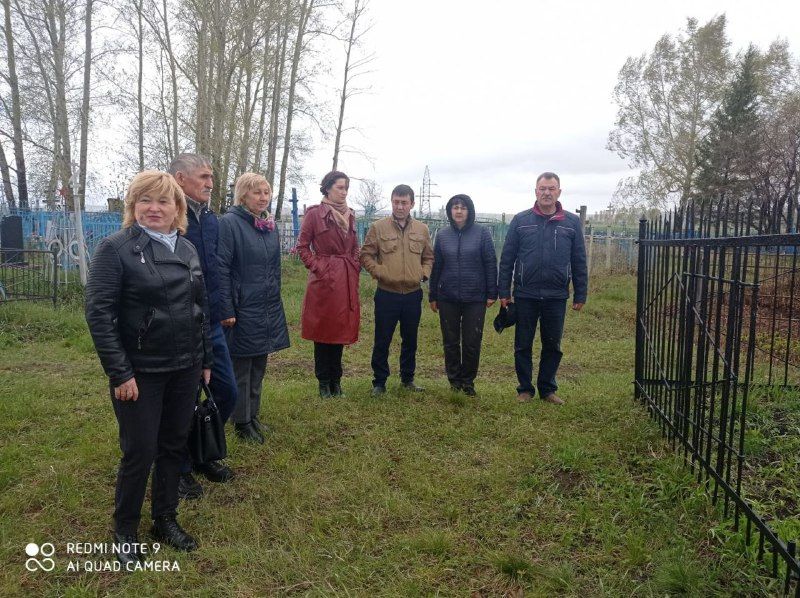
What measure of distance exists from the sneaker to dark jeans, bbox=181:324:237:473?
14.7 inches

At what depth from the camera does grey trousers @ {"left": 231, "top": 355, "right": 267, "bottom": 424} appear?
382 cm

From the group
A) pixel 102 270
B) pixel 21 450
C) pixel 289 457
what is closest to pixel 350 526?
pixel 289 457

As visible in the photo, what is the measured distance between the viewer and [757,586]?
216 cm

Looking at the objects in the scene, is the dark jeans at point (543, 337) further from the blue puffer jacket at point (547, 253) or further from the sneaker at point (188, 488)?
the sneaker at point (188, 488)

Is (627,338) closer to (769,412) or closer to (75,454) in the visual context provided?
(769,412)

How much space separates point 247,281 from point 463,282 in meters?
1.94

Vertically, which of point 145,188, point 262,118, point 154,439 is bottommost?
point 154,439

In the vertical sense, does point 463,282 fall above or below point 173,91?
below

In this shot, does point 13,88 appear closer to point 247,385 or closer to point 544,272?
point 247,385

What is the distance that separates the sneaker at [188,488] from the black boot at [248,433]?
0.73 metres

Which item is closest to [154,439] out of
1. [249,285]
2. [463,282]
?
[249,285]

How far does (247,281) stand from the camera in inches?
148
